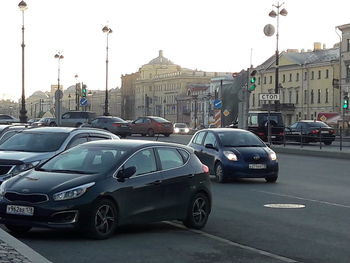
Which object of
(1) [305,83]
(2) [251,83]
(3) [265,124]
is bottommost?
(3) [265,124]

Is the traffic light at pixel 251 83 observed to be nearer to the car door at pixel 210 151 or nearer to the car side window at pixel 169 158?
the car door at pixel 210 151

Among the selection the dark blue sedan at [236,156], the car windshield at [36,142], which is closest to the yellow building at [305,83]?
the dark blue sedan at [236,156]

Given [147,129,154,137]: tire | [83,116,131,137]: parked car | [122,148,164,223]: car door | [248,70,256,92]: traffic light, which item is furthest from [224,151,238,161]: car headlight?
[147,129,154,137]: tire

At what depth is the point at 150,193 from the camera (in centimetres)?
1037

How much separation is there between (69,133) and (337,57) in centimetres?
9377

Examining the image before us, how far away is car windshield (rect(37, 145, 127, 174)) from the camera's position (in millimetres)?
10141

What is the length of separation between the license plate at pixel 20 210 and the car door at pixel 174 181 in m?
2.12

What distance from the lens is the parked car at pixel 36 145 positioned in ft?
45.0

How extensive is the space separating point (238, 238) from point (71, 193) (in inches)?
104

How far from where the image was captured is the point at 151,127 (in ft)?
176

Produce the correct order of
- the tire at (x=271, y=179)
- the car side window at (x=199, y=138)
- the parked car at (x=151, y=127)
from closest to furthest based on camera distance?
the tire at (x=271, y=179)
the car side window at (x=199, y=138)
the parked car at (x=151, y=127)

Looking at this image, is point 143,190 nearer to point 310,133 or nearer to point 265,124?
point 265,124

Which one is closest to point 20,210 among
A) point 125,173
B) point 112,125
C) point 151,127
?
point 125,173

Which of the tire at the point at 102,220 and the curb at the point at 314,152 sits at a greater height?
the curb at the point at 314,152
